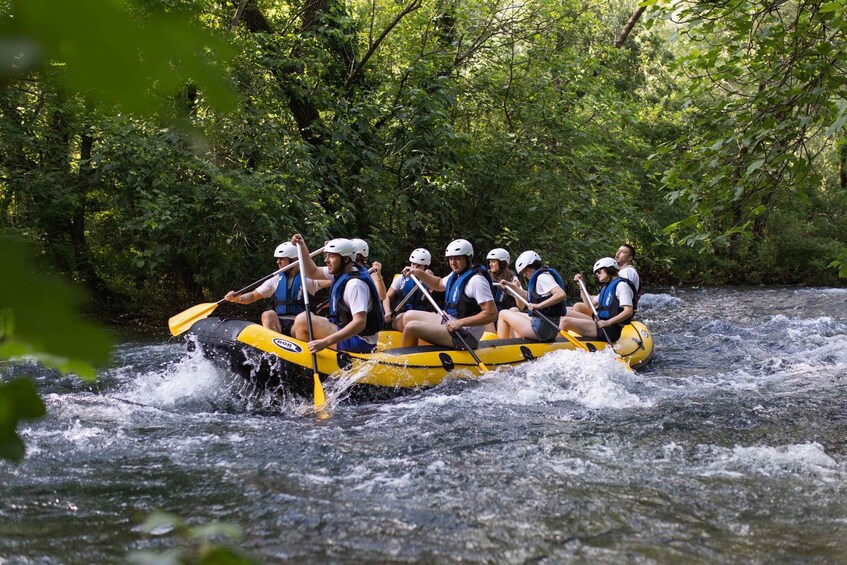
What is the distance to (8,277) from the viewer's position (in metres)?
0.65

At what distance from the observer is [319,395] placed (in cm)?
698

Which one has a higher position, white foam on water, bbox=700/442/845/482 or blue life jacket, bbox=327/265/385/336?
blue life jacket, bbox=327/265/385/336

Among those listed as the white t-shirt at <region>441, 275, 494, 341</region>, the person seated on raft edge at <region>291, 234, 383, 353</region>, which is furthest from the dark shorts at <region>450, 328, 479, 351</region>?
the person seated on raft edge at <region>291, 234, 383, 353</region>

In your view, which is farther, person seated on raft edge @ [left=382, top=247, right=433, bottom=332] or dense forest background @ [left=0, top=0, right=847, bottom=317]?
person seated on raft edge @ [left=382, top=247, right=433, bottom=332]

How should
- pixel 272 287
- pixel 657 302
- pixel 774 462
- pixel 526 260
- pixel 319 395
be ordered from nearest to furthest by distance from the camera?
1. pixel 774 462
2. pixel 319 395
3. pixel 272 287
4. pixel 526 260
5. pixel 657 302

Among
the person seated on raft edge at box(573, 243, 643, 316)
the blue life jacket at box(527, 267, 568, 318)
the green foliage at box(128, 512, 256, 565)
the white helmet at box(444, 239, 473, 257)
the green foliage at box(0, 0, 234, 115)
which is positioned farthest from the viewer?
the person seated on raft edge at box(573, 243, 643, 316)

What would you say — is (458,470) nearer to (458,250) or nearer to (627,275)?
(458,250)

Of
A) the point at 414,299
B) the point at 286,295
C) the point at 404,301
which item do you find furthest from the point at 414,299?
the point at 286,295

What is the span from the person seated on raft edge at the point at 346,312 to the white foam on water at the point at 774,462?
3292 mm

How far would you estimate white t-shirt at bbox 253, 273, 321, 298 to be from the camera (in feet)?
29.8

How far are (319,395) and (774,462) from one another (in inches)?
144

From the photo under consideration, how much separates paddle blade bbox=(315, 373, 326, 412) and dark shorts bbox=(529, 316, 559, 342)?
9.85 ft

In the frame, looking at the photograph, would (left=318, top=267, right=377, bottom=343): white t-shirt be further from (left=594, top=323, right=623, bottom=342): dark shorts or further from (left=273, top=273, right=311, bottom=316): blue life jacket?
(left=594, top=323, right=623, bottom=342): dark shorts

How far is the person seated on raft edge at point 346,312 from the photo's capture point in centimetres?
736
